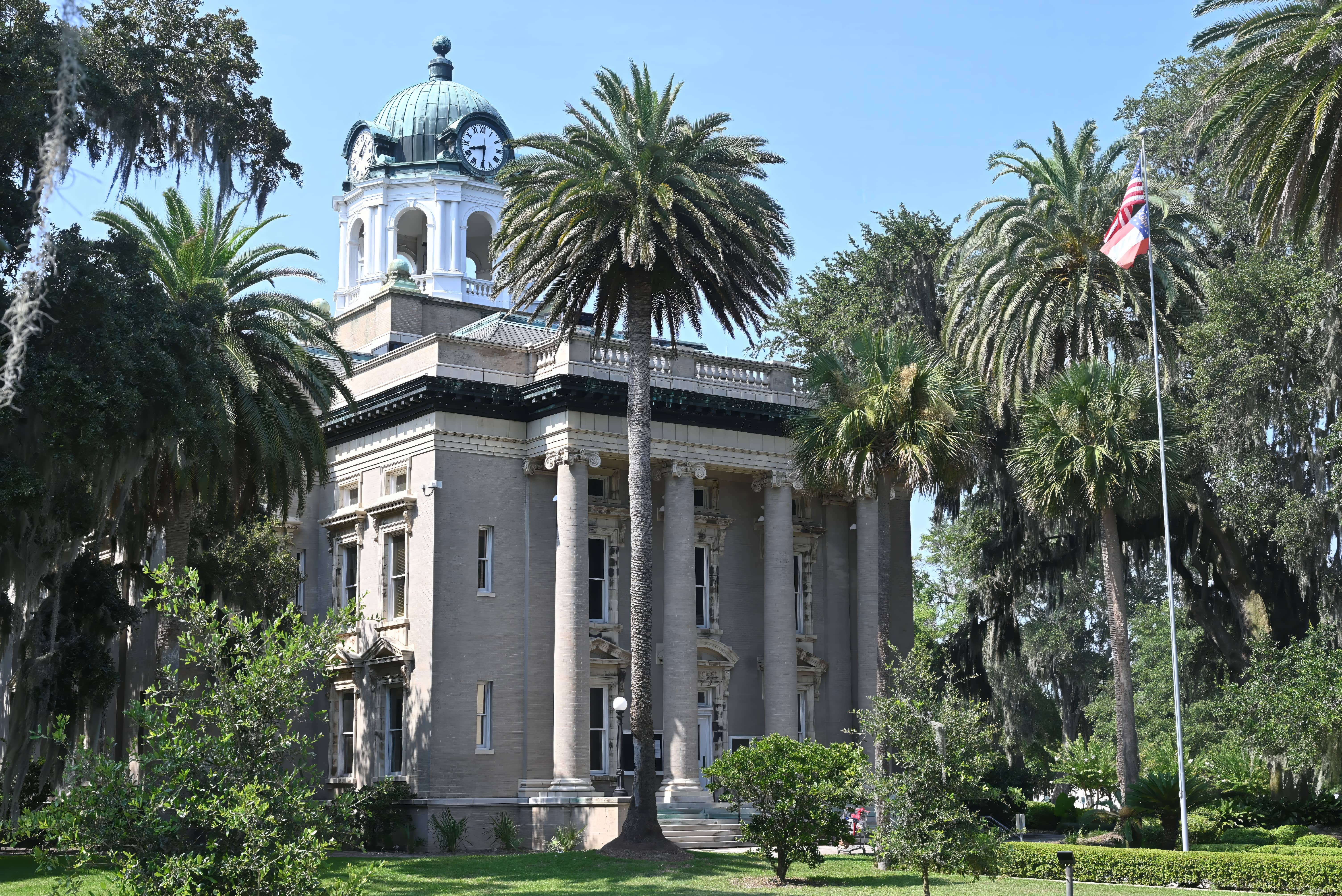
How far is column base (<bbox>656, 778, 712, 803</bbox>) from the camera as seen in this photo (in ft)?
119

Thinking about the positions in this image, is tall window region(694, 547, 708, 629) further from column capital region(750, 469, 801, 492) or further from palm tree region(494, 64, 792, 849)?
palm tree region(494, 64, 792, 849)

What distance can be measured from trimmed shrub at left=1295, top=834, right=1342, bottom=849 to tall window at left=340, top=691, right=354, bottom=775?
2326 cm

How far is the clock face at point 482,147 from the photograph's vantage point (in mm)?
57781

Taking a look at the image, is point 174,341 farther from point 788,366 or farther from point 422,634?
point 788,366

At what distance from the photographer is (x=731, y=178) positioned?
113 ft

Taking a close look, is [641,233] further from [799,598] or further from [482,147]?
[482,147]

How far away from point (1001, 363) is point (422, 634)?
57.6 feet

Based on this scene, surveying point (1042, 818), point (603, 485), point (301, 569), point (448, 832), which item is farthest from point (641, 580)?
point (1042, 818)

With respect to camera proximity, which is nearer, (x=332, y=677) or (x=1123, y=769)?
(x=1123, y=769)

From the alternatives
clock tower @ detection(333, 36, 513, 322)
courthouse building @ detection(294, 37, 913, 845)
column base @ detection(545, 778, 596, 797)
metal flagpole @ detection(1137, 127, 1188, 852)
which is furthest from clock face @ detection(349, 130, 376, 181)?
metal flagpole @ detection(1137, 127, 1188, 852)

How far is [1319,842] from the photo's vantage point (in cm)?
3111

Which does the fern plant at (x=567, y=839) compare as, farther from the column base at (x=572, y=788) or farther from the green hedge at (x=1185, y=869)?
the green hedge at (x=1185, y=869)

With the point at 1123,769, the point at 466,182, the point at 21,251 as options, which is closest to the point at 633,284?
the point at 21,251

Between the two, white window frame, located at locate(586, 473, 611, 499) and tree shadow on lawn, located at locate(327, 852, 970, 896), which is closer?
tree shadow on lawn, located at locate(327, 852, 970, 896)
